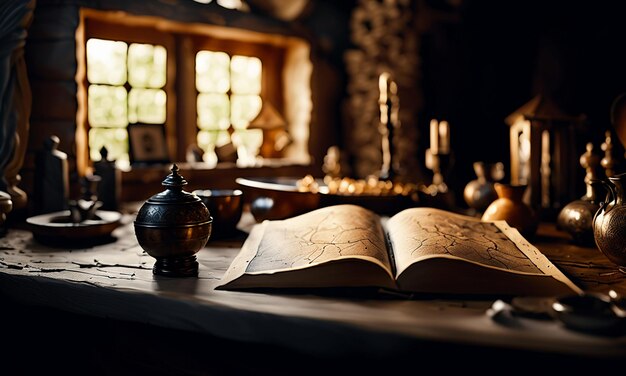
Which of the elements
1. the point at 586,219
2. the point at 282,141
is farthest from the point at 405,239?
the point at 282,141

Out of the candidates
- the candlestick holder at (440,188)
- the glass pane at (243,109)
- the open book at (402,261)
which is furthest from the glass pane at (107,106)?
the open book at (402,261)

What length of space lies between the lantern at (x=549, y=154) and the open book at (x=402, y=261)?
0.74m

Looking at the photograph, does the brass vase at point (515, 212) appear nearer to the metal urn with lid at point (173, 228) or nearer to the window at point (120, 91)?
the metal urn with lid at point (173, 228)

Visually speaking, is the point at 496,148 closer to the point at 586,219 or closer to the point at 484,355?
the point at 586,219

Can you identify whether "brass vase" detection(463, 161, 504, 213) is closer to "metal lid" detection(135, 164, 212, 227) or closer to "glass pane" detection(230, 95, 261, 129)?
"metal lid" detection(135, 164, 212, 227)

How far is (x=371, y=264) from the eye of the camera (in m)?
1.22

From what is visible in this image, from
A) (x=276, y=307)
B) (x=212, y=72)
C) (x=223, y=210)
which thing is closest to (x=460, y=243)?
(x=276, y=307)

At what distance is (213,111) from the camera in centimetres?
396

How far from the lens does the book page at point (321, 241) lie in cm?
129

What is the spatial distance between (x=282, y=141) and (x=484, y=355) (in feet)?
10.5

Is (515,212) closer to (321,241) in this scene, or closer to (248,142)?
(321,241)

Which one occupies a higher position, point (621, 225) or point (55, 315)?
point (621, 225)

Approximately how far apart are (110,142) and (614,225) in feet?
9.56

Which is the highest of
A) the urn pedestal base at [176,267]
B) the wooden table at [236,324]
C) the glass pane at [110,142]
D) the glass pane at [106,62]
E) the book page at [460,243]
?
the glass pane at [106,62]
